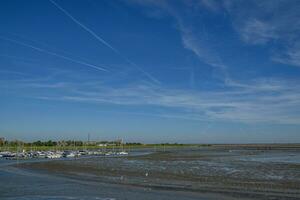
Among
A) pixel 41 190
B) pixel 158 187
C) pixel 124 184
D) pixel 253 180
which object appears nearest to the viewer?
pixel 41 190

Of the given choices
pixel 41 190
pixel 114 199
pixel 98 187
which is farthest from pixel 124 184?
pixel 114 199

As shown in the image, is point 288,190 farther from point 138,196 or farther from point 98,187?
point 98,187

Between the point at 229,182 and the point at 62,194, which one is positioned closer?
the point at 62,194

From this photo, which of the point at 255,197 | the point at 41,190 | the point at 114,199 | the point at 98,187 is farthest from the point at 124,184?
the point at 255,197

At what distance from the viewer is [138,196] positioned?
29156 millimetres

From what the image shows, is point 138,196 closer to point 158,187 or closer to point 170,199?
point 170,199

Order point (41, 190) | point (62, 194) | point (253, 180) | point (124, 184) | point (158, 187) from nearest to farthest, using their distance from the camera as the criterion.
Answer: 1. point (62, 194)
2. point (41, 190)
3. point (158, 187)
4. point (124, 184)
5. point (253, 180)

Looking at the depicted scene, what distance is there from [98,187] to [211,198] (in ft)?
34.8

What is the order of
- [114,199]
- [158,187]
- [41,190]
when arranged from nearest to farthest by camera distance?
1. [114,199]
2. [41,190]
3. [158,187]

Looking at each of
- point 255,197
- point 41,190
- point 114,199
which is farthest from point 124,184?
point 255,197

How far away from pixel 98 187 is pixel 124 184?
306cm

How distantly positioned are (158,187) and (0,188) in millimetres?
12392

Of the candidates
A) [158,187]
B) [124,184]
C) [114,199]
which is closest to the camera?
[114,199]

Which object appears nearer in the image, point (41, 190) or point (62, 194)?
point (62, 194)
